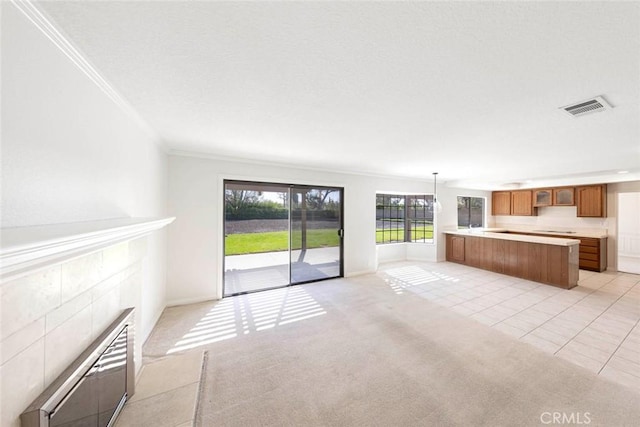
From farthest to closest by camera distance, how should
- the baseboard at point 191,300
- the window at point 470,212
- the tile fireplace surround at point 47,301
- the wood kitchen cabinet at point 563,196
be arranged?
1. the window at point 470,212
2. the wood kitchen cabinet at point 563,196
3. the baseboard at point 191,300
4. the tile fireplace surround at point 47,301

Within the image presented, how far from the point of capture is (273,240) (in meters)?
5.26

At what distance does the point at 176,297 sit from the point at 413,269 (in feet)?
16.2

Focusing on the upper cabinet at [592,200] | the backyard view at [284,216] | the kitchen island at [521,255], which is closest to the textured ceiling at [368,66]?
the backyard view at [284,216]

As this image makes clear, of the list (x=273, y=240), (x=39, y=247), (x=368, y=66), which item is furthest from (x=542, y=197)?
(x=39, y=247)

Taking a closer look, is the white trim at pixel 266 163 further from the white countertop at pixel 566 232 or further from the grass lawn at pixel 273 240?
the white countertop at pixel 566 232

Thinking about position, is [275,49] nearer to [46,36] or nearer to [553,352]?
[46,36]

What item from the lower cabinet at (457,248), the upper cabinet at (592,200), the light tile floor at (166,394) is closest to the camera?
the light tile floor at (166,394)

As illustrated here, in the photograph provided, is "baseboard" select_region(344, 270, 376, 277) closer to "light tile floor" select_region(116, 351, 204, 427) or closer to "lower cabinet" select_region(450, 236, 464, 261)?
"lower cabinet" select_region(450, 236, 464, 261)

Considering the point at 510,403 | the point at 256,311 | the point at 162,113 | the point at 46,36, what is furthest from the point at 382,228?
the point at 46,36

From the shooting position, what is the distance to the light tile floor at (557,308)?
7.36 feet

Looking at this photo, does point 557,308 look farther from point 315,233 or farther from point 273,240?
point 273,240

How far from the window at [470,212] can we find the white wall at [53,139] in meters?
7.82

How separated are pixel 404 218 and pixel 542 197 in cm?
395

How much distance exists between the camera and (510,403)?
5.49 feet
